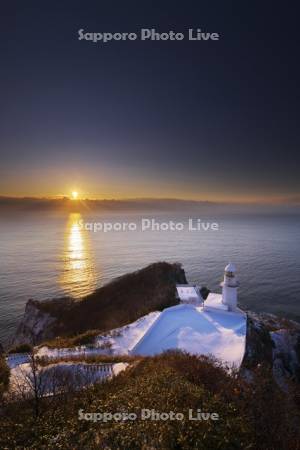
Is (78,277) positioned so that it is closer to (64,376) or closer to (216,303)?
(216,303)

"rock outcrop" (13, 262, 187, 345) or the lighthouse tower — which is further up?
the lighthouse tower

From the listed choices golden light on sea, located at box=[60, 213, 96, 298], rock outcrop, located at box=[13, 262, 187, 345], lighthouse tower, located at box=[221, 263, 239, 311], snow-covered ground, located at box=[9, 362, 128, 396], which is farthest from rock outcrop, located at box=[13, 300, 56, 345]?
lighthouse tower, located at box=[221, 263, 239, 311]

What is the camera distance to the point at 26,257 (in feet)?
310

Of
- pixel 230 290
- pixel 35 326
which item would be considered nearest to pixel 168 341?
pixel 230 290

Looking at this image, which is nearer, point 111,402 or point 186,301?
point 111,402

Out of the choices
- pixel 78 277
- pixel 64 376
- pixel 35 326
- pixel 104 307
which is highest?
pixel 64 376

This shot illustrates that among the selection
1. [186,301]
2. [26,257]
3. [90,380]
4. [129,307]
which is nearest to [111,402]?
[90,380]

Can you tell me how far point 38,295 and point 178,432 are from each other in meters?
55.1

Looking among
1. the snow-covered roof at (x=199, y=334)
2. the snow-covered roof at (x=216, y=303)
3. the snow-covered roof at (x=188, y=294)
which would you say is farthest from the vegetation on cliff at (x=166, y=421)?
the snow-covered roof at (x=188, y=294)

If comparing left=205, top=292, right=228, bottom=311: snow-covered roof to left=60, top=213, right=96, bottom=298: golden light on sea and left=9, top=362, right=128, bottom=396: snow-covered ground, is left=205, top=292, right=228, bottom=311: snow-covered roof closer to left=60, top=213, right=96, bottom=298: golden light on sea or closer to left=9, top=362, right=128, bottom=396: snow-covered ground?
left=9, top=362, right=128, bottom=396: snow-covered ground

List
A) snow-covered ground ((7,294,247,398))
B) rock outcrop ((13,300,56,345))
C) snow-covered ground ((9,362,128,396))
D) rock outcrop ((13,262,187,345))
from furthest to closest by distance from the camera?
rock outcrop ((13,300,56,345)) → rock outcrop ((13,262,187,345)) → snow-covered ground ((7,294,247,398)) → snow-covered ground ((9,362,128,396))

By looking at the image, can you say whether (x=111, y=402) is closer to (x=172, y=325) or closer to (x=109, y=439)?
(x=109, y=439)

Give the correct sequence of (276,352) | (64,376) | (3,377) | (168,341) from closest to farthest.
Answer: (64,376) < (3,377) < (168,341) < (276,352)

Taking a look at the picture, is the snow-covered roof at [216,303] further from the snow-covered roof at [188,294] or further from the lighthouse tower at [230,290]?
the snow-covered roof at [188,294]
